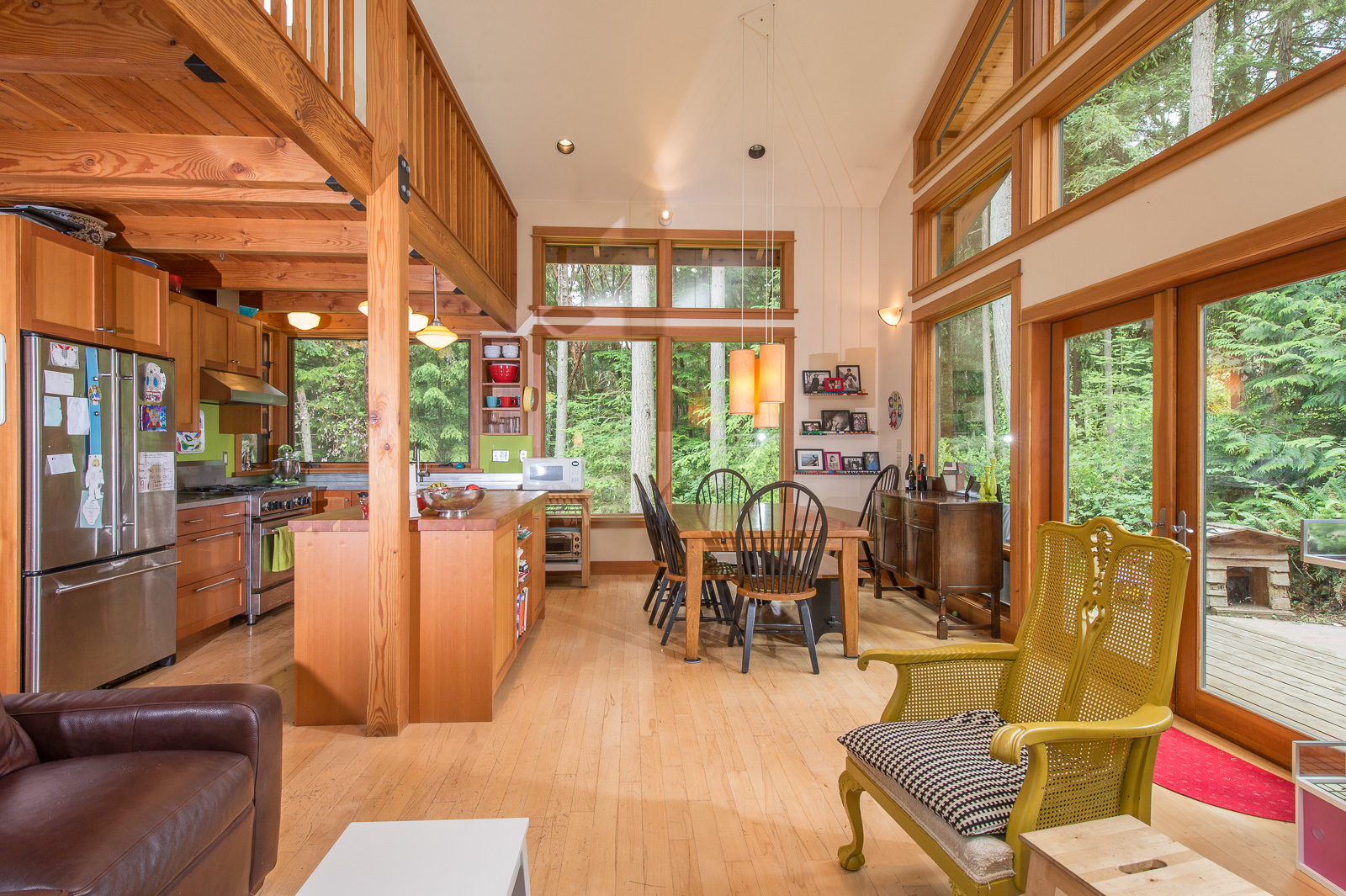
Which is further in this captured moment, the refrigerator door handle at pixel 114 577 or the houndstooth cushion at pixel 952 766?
the refrigerator door handle at pixel 114 577

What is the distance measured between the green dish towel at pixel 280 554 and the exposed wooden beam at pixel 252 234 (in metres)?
1.96

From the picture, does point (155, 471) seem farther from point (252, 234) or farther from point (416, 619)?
point (416, 619)

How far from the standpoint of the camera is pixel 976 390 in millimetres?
4793

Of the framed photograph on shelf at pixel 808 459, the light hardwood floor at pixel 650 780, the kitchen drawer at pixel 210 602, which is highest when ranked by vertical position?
the framed photograph on shelf at pixel 808 459

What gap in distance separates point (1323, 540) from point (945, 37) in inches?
162

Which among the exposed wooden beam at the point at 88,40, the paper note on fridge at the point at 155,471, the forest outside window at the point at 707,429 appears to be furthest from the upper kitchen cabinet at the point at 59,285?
the forest outside window at the point at 707,429

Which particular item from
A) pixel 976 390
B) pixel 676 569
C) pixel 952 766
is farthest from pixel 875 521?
pixel 952 766

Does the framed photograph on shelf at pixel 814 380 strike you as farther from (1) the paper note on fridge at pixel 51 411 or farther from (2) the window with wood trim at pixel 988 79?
(1) the paper note on fridge at pixel 51 411

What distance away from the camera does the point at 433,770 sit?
2480 mm

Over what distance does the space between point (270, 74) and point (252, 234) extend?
224 cm

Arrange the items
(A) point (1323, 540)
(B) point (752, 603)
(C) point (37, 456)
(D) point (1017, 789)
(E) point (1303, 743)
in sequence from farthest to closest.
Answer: (B) point (752, 603) → (C) point (37, 456) → (A) point (1323, 540) → (E) point (1303, 743) → (D) point (1017, 789)

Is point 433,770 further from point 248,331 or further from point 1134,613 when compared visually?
point 248,331

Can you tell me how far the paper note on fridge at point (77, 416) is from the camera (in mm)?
3008

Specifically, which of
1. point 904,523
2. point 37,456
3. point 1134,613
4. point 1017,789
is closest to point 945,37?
point 904,523
